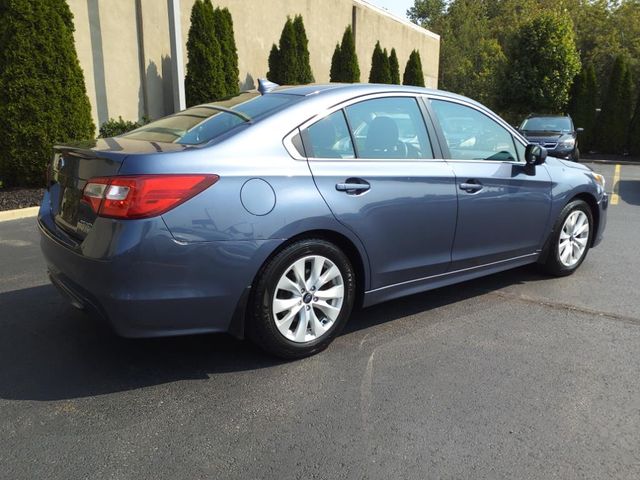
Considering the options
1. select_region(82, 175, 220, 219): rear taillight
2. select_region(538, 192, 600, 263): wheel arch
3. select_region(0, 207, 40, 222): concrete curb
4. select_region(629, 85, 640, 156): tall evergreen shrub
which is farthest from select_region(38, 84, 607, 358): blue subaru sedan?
select_region(629, 85, 640, 156): tall evergreen shrub

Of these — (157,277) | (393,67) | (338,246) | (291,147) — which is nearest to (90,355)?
(157,277)

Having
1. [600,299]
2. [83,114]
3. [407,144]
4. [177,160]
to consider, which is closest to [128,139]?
[177,160]

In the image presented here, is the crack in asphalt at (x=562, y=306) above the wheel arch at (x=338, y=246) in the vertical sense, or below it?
below

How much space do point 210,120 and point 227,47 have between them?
32.9 ft

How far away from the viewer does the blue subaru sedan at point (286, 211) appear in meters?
2.70

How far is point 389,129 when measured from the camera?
365 cm

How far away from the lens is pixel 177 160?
2.75 metres

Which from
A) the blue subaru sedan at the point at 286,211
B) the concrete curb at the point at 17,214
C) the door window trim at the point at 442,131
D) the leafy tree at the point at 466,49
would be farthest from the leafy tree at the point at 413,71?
the leafy tree at the point at 466,49

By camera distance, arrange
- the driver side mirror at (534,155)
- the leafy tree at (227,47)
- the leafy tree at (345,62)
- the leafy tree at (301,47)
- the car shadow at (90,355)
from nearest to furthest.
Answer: the car shadow at (90,355) < the driver side mirror at (534,155) < the leafy tree at (227,47) < the leafy tree at (301,47) < the leafy tree at (345,62)

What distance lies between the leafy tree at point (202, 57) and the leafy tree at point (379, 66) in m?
8.77

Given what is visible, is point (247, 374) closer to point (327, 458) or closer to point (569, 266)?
point (327, 458)

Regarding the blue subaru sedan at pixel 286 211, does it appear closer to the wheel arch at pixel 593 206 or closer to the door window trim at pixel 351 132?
the door window trim at pixel 351 132

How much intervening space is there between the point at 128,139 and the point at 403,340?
214cm

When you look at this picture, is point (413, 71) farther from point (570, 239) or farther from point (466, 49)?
point (466, 49)
